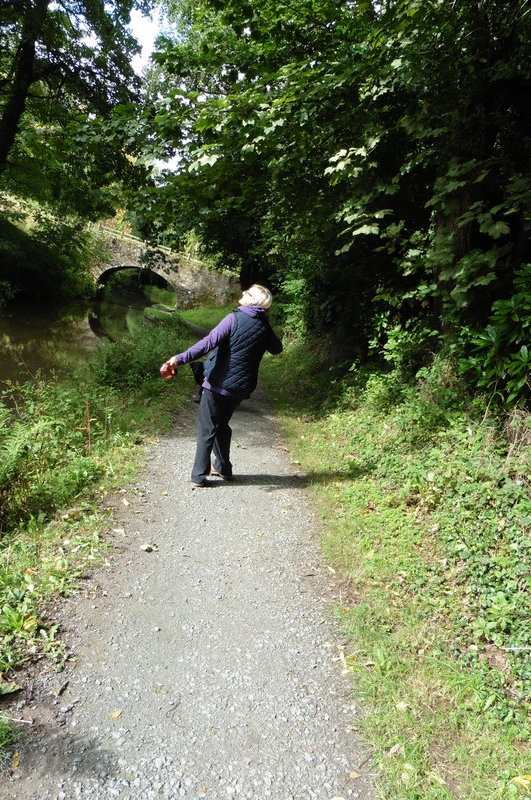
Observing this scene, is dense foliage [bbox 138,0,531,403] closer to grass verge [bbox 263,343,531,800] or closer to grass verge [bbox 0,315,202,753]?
grass verge [bbox 263,343,531,800]

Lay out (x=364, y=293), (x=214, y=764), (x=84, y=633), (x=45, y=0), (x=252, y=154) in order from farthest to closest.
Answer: (x=45, y=0), (x=364, y=293), (x=252, y=154), (x=84, y=633), (x=214, y=764)

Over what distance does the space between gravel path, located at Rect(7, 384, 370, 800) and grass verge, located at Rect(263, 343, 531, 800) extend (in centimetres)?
23

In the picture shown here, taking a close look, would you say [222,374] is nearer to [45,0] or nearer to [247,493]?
[247,493]

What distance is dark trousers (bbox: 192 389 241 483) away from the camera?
4.77 meters

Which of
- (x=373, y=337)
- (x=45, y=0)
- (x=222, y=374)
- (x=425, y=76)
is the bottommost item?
(x=222, y=374)

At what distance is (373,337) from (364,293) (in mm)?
1039

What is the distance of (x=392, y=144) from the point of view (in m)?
6.05

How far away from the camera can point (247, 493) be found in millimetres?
5031

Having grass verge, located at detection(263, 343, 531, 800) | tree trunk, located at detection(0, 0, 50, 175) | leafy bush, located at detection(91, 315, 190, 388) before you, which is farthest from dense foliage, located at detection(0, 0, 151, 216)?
grass verge, located at detection(263, 343, 531, 800)

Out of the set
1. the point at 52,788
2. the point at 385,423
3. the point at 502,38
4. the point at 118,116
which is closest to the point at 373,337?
the point at 385,423

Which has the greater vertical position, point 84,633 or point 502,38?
point 502,38

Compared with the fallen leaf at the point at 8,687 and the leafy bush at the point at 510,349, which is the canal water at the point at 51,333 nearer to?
the fallen leaf at the point at 8,687

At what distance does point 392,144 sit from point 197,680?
6423 millimetres

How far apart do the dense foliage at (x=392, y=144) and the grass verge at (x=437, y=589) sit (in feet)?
2.46
